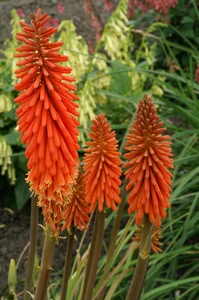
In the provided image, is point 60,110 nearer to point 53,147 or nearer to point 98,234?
point 53,147

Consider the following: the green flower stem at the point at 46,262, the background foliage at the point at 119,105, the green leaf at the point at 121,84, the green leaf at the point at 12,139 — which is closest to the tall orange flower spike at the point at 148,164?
the green flower stem at the point at 46,262

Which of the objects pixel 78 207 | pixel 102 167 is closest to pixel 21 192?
pixel 78 207

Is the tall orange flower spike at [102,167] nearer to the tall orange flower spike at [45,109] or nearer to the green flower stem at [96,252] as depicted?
the green flower stem at [96,252]

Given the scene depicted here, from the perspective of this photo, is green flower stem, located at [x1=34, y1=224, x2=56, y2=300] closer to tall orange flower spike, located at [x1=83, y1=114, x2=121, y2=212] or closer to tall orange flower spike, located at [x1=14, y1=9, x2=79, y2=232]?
tall orange flower spike, located at [x1=14, y1=9, x2=79, y2=232]

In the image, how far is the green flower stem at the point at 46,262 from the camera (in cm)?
173

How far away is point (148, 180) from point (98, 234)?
323 millimetres

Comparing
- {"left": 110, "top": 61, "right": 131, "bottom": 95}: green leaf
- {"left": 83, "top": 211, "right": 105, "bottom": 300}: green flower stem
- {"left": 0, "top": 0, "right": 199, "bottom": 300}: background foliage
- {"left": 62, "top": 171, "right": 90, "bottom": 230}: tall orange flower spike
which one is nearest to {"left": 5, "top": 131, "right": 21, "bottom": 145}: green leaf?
{"left": 0, "top": 0, "right": 199, "bottom": 300}: background foliage

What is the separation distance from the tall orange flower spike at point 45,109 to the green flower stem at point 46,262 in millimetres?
62

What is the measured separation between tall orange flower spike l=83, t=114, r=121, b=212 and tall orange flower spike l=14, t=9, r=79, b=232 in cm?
28

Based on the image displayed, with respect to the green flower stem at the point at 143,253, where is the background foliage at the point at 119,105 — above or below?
above

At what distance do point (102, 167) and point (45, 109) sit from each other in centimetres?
44

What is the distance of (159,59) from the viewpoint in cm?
627

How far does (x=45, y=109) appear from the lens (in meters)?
1.61

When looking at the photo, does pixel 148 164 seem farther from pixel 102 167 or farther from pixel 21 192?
pixel 21 192
